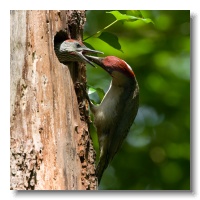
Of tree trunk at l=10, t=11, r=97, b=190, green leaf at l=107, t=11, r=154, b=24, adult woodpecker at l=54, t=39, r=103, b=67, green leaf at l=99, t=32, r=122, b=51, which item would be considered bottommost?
tree trunk at l=10, t=11, r=97, b=190

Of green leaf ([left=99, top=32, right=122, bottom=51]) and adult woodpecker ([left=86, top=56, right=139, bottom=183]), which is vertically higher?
green leaf ([left=99, top=32, right=122, bottom=51])

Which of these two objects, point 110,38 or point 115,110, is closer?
point 110,38

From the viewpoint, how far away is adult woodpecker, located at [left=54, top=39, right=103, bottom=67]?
314 cm

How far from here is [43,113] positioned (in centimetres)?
296

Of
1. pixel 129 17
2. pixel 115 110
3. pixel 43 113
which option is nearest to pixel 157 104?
pixel 115 110

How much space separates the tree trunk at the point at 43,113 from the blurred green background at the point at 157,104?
1.11 m

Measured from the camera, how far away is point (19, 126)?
295cm

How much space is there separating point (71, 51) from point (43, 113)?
1.32ft

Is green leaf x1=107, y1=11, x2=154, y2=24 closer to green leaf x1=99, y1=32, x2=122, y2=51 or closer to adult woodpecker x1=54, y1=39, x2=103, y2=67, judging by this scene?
green leaf x1=99, y1=32, x2=122, y2=51

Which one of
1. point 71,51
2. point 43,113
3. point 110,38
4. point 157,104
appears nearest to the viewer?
point 43,113

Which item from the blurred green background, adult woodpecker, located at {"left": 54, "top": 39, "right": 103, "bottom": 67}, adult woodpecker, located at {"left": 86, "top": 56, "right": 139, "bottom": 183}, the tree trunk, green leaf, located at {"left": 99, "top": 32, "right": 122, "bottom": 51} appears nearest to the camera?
the tree trunk

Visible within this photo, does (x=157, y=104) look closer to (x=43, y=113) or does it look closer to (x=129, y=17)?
(x=129, y=17)

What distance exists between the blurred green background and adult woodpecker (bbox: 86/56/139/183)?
0.63 m

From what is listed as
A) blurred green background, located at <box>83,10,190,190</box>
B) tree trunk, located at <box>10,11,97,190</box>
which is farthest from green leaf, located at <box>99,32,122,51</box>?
blurred green background, located at <box>83,10,190,190</box>
